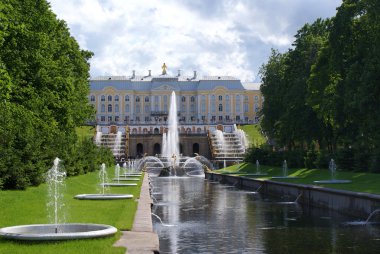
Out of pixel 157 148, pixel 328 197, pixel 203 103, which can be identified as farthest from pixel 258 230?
pixel 203 103

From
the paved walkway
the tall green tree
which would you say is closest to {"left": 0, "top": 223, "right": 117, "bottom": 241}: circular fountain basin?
the paved walkway

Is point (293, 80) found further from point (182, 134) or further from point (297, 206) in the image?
point (182, 134)

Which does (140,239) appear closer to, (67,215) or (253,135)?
(67,215)

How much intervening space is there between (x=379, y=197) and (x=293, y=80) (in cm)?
2889

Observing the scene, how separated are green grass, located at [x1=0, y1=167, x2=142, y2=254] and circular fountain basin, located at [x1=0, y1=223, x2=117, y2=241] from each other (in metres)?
0.09

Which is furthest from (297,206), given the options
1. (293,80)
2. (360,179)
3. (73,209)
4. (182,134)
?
(182,134)

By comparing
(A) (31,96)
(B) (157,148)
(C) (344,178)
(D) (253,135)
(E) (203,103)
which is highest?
(E) (203,103)

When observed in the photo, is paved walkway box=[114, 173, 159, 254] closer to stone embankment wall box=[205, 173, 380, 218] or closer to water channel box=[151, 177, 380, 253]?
water channel box=[151, 177, 380, 253]

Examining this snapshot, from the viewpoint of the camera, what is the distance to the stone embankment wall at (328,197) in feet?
59.6

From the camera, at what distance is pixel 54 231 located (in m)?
11.0

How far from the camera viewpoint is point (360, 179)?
27.7 m

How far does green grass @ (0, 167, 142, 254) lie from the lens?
9328 millimetres

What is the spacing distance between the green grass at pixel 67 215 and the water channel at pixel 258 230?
1.19 metres

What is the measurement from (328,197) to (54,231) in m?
13.0
